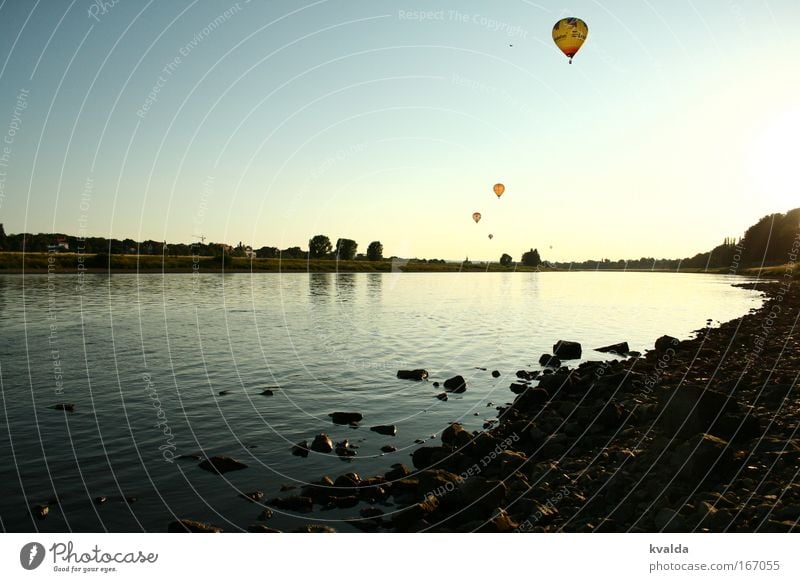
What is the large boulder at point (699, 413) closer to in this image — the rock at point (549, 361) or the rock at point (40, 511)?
the rock at point (40, 511)

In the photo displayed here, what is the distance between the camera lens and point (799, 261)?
138m

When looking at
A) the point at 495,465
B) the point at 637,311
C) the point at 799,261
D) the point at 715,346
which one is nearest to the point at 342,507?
the point at 495,465

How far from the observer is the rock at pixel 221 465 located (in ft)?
54.6

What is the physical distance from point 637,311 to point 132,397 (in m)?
70.8

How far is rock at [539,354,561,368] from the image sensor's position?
35319mm

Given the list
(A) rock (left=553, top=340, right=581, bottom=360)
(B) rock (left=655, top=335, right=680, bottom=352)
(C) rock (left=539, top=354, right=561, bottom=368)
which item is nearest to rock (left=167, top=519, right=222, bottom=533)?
(C) rock (left=539, top=354, right=561, bottom=368)

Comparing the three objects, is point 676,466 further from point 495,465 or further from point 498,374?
point 498,374

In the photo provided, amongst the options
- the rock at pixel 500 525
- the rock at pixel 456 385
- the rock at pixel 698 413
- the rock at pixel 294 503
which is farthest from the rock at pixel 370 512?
the rock at pixel 456 385

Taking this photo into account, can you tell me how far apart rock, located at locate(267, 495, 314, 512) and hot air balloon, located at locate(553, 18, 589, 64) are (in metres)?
39.1

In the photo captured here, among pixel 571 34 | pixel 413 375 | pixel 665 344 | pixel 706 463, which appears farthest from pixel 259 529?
pixel 571 34

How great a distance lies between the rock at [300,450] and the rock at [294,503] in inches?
145

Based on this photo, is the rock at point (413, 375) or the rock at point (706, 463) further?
the rock at point (413, 375)

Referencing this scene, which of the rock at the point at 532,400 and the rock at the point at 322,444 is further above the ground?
the rock at the point at 532,400

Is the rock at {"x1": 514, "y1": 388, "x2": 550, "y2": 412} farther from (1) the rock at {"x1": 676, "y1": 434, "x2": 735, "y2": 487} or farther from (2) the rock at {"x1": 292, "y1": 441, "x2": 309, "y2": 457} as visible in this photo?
(1) the rock at {"x1": 676, "y1": 434, "x2": 735, "y2": 487}
